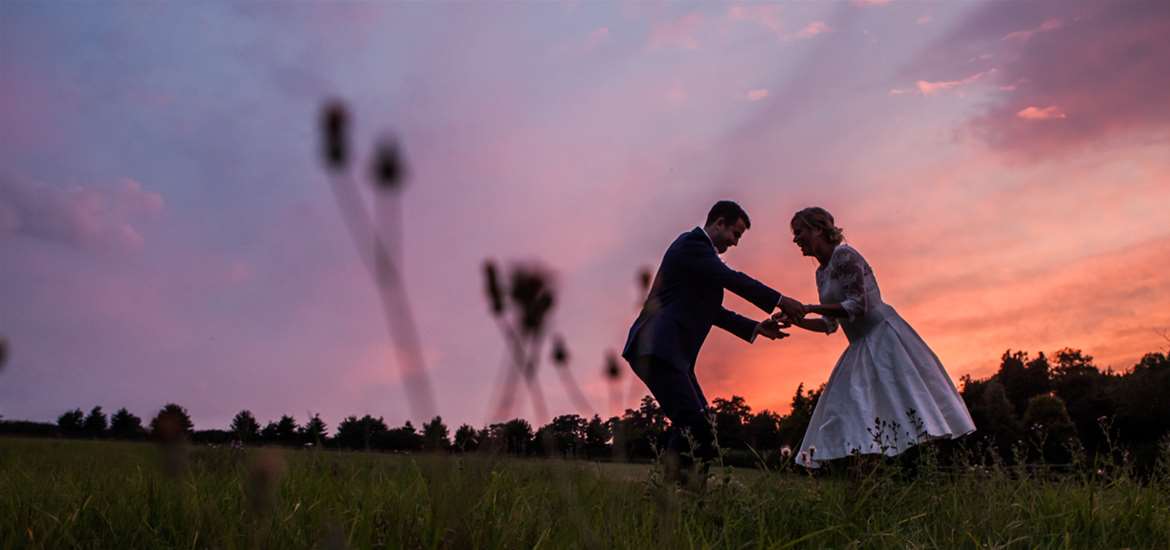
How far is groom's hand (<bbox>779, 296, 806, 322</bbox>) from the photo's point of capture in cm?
669

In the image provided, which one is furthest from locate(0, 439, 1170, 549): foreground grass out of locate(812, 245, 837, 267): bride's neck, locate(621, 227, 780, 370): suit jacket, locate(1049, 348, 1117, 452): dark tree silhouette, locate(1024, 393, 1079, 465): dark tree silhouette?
locate(1049, 348, 1117, 452): dark tree silhouette

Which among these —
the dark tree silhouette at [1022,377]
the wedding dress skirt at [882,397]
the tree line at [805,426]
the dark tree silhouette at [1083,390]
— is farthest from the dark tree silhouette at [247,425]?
the dark tree silhouette at [1022,377]

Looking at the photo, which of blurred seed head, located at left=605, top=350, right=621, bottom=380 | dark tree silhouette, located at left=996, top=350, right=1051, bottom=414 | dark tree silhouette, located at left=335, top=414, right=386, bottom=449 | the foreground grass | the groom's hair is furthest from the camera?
dark tree silhouette, located at left=996, top=350, right=1051, bottom=414

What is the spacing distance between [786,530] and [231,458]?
403 cm

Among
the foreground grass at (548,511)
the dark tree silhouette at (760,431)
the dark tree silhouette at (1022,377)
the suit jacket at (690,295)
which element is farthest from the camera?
the dark tree silhouette at (1022,377)

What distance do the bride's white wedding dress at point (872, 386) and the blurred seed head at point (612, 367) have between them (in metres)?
3.96

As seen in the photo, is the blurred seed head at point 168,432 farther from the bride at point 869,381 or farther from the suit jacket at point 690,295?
the suit jacket at point 690,295

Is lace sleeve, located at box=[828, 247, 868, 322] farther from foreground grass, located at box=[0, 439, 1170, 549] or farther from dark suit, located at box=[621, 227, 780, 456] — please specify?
foreground grass, located at box=[0, 439, 1170, 549]

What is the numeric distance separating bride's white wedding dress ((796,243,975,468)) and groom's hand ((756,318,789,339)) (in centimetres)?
90

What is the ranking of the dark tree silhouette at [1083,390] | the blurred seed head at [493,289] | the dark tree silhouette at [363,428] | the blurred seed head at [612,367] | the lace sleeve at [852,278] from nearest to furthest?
the blurred seed head at [493,289] → the blurred seed head at [612,367] → the dark tree silhouette at [363,428] → the lace sleeve at [852,278] → the dark tree silhouette at [1083,390]

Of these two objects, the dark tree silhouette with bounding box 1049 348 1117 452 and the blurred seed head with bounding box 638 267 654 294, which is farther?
the dark tree silhouette with bounding box 1049 348 1117 452

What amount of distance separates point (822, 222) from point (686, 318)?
4.33ft

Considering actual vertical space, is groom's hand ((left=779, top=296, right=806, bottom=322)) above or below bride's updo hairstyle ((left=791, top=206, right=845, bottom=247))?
below

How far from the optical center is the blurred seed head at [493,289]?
4.47ft
